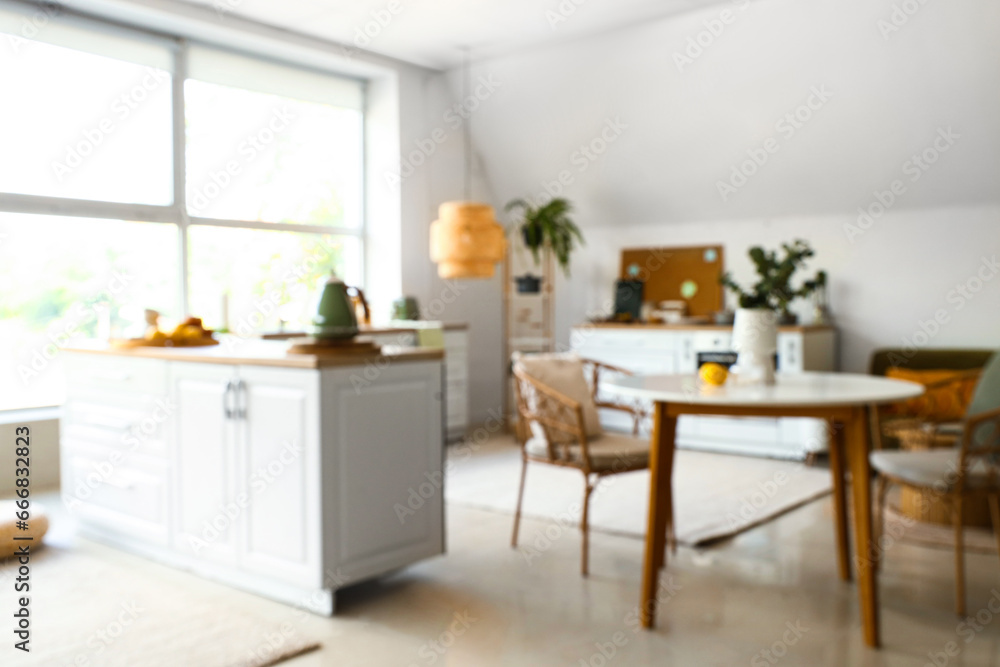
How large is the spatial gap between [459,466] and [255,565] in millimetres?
2638

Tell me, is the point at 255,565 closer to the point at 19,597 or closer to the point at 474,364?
the point at 19,597

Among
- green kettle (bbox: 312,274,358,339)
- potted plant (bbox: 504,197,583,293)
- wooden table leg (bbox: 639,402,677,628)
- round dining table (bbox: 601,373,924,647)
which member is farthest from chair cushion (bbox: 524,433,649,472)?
potted plant (bbox: 504,197,583,293)

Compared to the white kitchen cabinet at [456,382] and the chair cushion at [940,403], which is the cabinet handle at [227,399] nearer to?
the white kitchen cabinet at [456,382]

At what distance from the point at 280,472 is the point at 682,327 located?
4050 mm

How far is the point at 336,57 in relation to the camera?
6453 mm

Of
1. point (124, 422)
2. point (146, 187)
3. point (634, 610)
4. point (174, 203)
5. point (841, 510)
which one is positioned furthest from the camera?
point (174, 203)

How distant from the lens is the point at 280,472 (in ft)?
10.3

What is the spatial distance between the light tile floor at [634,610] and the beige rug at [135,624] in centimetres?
9

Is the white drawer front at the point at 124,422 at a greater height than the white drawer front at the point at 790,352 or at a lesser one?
lesser

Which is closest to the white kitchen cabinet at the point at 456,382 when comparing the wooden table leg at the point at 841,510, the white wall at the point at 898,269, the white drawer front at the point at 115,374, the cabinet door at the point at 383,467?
the white wall at the point at 898,269

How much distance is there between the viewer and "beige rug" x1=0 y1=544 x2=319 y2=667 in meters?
2.69

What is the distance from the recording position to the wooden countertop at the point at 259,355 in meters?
3.05

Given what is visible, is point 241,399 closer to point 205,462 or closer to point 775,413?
point 205,462

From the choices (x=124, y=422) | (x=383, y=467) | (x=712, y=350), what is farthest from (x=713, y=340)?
(x=124, y=422)
